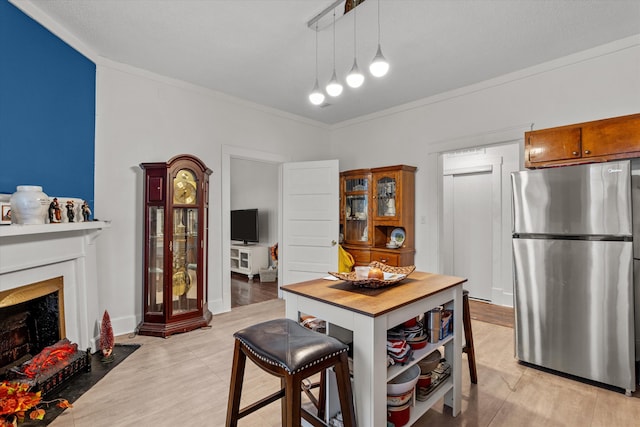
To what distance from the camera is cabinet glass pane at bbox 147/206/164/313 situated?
3.25 m

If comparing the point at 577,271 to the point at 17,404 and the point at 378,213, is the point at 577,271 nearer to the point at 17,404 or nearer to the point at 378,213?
the point at 378,213

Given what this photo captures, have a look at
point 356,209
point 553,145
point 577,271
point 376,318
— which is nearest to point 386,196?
point 356,209

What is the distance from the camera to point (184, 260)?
11.2 feet

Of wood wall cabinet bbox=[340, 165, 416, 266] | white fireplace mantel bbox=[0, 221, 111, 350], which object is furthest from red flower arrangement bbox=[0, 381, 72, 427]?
wood wall cabinet bbox=[340, 165, 416, 266]

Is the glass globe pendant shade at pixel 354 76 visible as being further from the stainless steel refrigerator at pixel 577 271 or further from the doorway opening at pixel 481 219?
the doorway opening at pixel 481 219

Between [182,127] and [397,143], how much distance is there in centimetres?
285

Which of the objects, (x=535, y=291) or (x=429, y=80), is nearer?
(x=535, y=291)

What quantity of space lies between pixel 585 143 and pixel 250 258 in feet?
17.2

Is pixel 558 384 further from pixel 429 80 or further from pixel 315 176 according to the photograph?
pixel 315 176

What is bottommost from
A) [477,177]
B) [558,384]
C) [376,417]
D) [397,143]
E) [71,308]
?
[558,384]

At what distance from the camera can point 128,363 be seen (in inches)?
103

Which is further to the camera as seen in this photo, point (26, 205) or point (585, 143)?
point (585, 143)

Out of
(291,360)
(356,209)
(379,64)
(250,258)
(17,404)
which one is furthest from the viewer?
(250,258)

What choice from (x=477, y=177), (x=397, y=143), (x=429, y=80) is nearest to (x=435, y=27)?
(x=429, y=80)
